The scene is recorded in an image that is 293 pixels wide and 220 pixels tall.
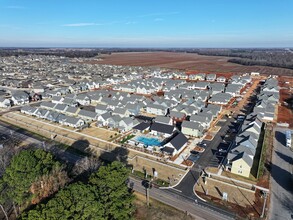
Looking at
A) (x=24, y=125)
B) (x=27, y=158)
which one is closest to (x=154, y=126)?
(x=27, y=158)

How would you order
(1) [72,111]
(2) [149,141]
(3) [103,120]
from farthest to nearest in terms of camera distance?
(1) [72,111], (3) [103,120], (2) [149,141]

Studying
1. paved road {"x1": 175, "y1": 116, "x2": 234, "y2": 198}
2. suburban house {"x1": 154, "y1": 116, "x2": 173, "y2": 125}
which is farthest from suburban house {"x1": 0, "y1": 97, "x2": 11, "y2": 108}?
paved road {"x1": 175, "y1": 116, "x2": 234, "y2": 198}

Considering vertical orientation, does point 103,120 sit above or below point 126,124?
below

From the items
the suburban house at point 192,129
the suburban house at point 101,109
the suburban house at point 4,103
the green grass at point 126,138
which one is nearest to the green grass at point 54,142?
the green grass at point 126,138

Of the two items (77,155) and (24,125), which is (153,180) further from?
(24,125)

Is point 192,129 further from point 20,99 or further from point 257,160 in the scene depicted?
point 20,99

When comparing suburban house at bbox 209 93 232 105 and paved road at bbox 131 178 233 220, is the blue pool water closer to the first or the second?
paved road at bbox 131 178 233 220

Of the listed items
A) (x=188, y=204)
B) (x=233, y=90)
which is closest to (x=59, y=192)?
(x=188, y=204)
